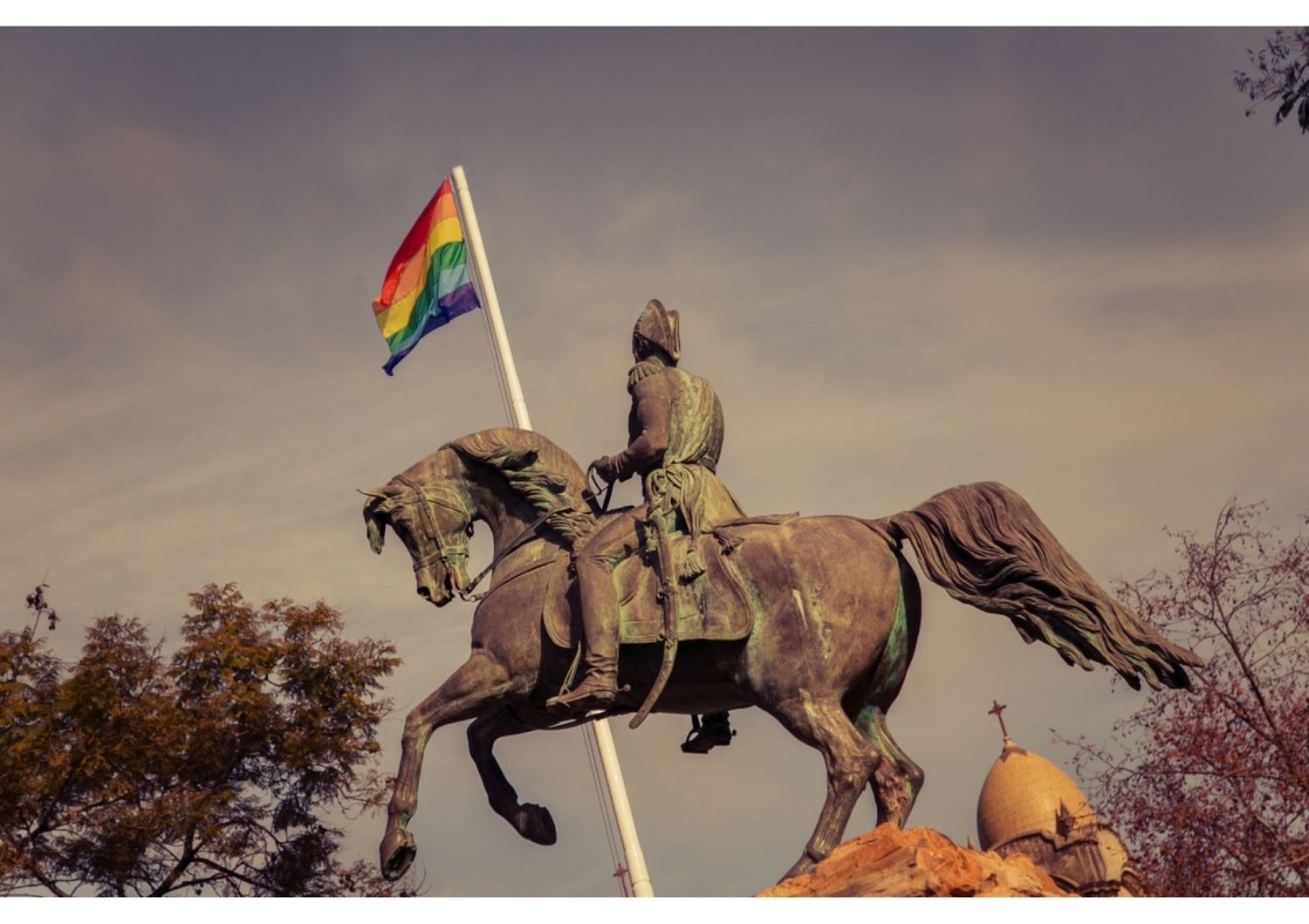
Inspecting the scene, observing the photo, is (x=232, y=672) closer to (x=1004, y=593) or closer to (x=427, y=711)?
(x=427, y=711)

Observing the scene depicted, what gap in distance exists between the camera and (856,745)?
11.2 meters

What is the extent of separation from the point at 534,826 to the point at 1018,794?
27.7 metres

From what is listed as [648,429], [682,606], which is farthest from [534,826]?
[648,429]

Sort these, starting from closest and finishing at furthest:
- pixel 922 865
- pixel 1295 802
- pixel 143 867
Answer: pixel 922 865 < pixel 1295 802 < pixel 143 867

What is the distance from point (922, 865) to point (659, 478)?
3.10m

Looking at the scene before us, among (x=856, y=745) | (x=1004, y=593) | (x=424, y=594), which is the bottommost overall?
(x=856, y=745)

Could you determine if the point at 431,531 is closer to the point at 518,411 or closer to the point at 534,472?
the point at 534,472

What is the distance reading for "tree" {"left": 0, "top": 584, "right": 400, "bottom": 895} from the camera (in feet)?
63.1

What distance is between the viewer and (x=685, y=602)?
38.5 feet

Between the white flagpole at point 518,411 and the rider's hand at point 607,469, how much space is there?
2.59 metres

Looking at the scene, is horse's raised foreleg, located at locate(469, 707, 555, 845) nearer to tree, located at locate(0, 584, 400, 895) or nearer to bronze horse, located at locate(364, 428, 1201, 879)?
bronze horse, located at locate(364, 428, 1201, 879)

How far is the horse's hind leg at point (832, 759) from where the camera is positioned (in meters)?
11.0

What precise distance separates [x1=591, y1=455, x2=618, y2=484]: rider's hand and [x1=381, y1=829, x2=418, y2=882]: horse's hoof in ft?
8.62

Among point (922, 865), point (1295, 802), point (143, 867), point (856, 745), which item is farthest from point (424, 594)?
point (143, 867)
